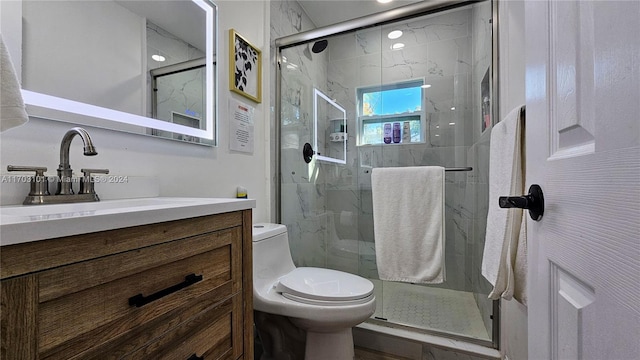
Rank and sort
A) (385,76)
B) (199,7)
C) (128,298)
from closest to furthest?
(128,298) → (199,7) → (385,76)

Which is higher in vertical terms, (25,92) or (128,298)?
(25,92)

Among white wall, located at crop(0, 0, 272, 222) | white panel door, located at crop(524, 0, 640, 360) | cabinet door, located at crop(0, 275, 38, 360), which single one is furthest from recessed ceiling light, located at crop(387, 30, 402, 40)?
cabinet door, located at crop(0, 275, 38, 360)

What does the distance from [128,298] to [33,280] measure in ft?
0.54

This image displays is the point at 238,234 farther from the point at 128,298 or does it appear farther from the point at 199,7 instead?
the point at 199,7

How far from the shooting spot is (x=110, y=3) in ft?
3.12

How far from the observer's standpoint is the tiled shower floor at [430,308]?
1558 millimetres

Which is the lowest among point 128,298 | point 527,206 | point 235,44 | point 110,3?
point 128,298

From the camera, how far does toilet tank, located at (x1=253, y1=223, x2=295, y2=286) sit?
1.25 meters

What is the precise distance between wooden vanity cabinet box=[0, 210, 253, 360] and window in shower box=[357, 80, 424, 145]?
58.6 inches

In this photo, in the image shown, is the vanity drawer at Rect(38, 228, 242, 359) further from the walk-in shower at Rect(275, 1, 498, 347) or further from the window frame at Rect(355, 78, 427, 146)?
the window frame at Rect(355, 78, 427, 146)

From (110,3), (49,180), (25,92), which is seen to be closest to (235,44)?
(110,3)

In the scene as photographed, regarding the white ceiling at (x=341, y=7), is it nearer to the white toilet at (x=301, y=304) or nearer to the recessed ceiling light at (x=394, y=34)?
the recessed ceiling light at (x=394, y=34)

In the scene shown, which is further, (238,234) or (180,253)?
(238,234)

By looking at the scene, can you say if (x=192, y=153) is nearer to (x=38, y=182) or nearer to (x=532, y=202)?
(x=38, y=182)
